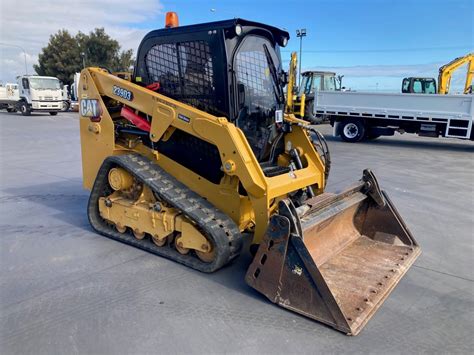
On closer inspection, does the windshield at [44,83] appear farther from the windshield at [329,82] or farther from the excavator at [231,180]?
the excavator at [231,180]

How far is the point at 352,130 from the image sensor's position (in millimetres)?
14250

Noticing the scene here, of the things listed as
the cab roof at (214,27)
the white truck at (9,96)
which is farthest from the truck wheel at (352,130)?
the white truck at (9,96)

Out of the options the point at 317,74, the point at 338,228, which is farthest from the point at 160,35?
the point at 317,74

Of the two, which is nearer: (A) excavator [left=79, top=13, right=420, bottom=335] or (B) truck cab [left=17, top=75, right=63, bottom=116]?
(A) excavator [left=79, top=13, right=420, bottom=335]

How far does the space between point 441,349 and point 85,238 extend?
3.67 m

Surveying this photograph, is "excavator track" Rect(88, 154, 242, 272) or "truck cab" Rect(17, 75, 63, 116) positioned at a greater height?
"truck cab" Rect(17, 75, 63, 116)

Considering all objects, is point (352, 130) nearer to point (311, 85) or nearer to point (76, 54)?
point (311, 85)

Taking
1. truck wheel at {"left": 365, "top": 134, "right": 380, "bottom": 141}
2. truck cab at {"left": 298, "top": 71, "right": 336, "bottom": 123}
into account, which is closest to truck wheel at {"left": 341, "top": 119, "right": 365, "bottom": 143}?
truck wheel at {"left": 365, "top": 134, "right": 380, "bottom": 141}

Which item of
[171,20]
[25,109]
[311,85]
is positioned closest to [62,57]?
[25,109]

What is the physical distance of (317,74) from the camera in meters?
19.6

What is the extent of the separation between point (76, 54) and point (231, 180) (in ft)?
145

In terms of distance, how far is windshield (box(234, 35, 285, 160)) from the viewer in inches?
154

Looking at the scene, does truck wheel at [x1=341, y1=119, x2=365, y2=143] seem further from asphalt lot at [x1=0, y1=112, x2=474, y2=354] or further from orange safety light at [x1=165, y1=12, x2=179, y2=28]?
orange safety light at [x1=165, y1=12, x2=179, y2=28]

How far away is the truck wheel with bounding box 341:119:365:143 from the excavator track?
1124cm
